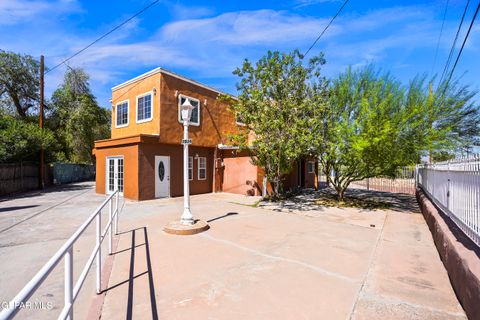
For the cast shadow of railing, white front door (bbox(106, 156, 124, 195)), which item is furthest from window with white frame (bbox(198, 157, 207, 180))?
the cast shadow of railing

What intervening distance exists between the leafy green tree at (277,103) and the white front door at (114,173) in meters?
6.60

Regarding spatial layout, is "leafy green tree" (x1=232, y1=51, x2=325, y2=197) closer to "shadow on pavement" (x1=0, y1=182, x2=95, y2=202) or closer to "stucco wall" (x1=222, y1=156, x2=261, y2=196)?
"stucco wall" (x1=222, y1=156, x2=261, y2=196)

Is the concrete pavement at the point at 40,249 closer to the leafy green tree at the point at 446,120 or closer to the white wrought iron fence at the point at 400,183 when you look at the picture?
the leafy green tree at the point at 446,120

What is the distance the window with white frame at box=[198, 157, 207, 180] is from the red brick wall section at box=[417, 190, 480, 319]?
11782mm

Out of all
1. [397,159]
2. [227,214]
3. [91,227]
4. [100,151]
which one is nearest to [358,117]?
[397,159]

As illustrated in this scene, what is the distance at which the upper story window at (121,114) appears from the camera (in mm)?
14547

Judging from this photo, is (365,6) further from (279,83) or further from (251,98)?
(251,98)

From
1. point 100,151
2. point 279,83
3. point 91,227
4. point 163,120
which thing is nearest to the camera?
point 91,227

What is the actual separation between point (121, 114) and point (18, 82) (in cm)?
1491

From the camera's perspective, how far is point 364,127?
9719 millimetres

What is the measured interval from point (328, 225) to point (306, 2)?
7609mm

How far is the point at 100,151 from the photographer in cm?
1452

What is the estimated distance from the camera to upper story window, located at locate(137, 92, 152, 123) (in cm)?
1307

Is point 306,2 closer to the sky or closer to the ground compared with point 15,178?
closer to the sky
